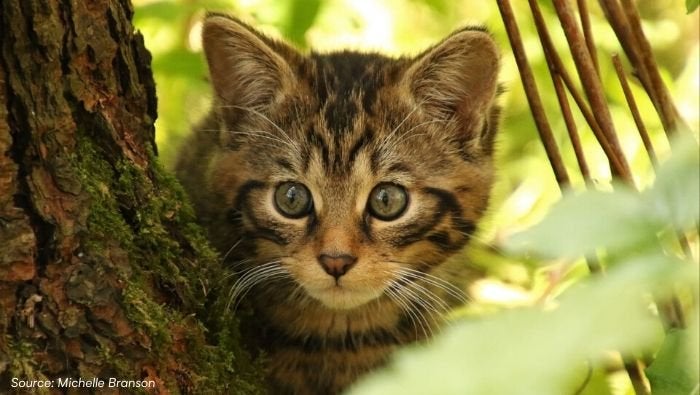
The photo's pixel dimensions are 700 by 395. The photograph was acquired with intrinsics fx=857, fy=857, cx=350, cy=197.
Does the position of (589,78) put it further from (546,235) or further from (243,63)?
(546,235)

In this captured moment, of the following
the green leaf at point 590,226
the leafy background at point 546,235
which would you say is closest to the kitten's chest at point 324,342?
the leafy background at point 546,235

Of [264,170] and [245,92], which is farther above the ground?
[245,92]

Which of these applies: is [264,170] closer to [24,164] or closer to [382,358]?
[382,358]

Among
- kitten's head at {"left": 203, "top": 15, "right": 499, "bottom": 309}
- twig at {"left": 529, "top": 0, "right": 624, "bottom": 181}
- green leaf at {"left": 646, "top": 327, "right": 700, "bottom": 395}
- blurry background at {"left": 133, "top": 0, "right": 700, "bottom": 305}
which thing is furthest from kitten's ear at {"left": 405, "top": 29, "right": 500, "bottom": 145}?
green leaf at {"left": 646, "top": 327, "right": 700, "bottom": 395}

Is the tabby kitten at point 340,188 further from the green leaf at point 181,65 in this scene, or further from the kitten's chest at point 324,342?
the green leaf at point 181,65

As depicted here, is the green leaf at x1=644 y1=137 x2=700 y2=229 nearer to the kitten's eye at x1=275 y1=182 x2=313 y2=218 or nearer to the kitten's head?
the kitten's head

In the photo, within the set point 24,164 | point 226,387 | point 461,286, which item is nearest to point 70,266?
point 24,164
